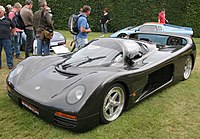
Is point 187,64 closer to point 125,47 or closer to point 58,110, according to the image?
point 125,47

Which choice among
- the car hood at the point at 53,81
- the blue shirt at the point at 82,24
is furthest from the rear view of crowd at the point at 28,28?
the car hood at the point at 53,81

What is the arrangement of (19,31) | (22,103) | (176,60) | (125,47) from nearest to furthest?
1. (22,103)
2. (125,47)
3. (176,60)
4. (19,31)

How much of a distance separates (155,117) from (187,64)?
2204mm

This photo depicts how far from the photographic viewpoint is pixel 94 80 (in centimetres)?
313

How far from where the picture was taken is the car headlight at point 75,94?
115 inches

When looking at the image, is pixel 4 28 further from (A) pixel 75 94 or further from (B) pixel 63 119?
(B) pixel 63 119

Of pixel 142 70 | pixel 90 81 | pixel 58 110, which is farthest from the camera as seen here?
pixel 142 70

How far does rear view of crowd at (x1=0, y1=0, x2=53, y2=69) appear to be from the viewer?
19.0 ft

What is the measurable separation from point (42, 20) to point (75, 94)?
141 inches

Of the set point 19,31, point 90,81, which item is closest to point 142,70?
point 90,81

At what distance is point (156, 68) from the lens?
4027mm

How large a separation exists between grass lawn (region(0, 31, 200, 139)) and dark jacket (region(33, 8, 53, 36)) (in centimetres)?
235

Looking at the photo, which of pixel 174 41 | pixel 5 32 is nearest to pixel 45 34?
pixel 5 32

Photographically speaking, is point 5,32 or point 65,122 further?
point 5,32
